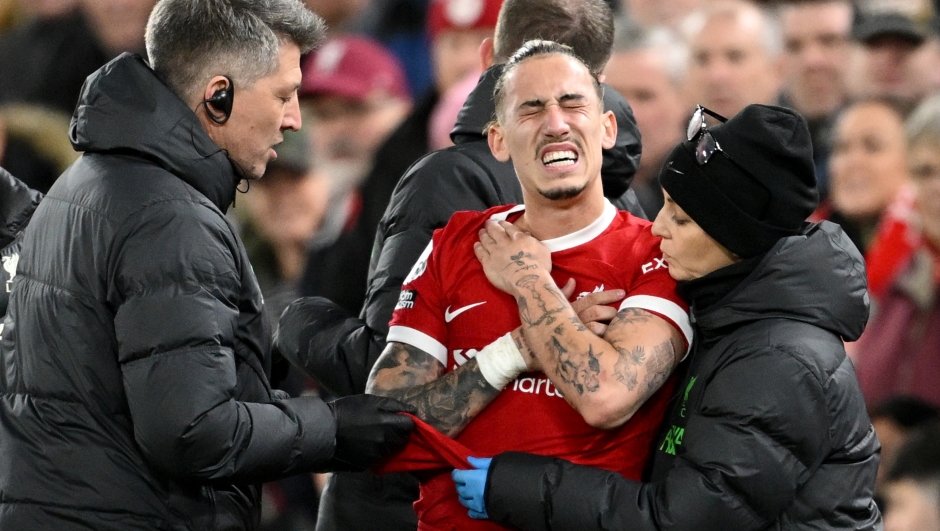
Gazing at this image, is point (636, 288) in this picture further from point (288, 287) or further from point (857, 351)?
point (288, 287)

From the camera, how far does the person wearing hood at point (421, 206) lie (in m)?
4.16

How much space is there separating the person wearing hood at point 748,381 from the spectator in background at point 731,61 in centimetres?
386

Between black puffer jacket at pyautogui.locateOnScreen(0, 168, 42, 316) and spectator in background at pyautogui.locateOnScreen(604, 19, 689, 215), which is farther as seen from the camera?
spectator in background at pyautogui.locateOnScreen(604, 19, 689, 215)

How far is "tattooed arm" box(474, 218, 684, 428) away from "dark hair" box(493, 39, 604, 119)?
1.76ft

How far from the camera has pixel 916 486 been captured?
213 inches

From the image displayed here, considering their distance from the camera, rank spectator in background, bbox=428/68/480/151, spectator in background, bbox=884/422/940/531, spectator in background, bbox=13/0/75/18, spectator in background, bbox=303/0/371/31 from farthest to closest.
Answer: spectator in background, bbox=303/0/371/31, spectator in background, bbox=13/0/75/18, spectator in background, bbox=428/68/480/151, spectator in background, bbox=884/422/940/531

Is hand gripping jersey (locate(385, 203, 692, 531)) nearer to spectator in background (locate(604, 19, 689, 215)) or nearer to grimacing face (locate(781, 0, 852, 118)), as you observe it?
spectator in background (locate(604, 19, 689, 215))

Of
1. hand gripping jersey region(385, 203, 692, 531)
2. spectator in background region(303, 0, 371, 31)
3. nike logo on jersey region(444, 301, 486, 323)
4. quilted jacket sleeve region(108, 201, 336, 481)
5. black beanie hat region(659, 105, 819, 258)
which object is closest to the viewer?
quilted jacket sleeve region(108, 201, 336, 481)

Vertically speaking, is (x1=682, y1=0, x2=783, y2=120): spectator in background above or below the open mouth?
below

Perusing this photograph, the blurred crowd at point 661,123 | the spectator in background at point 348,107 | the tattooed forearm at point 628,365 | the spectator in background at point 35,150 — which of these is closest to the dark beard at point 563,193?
the tattooed forearm at point 628,365

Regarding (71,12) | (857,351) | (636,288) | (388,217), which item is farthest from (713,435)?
(71,12)

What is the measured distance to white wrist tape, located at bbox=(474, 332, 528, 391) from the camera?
3.60 m

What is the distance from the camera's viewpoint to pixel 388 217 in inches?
168

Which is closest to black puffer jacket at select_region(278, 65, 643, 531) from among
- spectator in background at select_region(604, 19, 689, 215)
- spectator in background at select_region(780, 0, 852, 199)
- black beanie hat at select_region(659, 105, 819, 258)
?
black beanie hat at select_region(659, 105, 819, 258)
